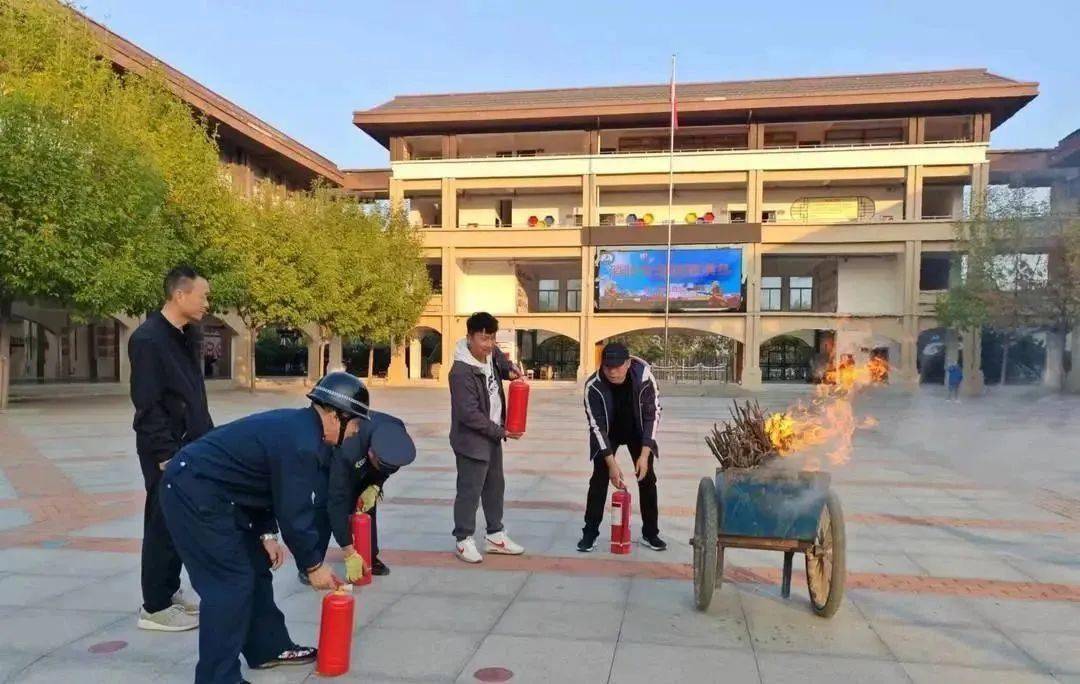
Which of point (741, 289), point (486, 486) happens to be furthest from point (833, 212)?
point (486, 486)

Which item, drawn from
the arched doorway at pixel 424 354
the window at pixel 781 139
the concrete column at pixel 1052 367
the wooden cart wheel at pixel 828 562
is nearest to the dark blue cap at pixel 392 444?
the wooden cart wheel at pixel 828 562

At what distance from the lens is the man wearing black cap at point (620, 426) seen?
5391 mm

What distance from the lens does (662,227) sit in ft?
123

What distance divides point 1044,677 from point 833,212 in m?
37.4

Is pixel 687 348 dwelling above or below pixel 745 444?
below

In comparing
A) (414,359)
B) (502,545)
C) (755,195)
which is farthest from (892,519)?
(414,359)

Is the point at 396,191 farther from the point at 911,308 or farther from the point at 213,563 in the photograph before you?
the point at 213,563

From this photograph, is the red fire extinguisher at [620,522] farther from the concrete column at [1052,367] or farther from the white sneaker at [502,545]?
the concrete column at [1052,367]

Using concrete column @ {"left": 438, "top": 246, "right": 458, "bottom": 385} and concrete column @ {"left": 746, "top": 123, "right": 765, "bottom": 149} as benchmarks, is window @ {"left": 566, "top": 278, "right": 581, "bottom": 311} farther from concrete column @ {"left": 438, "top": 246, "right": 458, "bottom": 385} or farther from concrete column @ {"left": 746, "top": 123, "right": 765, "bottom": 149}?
concrete column @ {"left": 746, "top": 123, "right": 765, "bottom": 149}

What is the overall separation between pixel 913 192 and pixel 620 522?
3547 cm

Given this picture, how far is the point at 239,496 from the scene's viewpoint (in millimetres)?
3029

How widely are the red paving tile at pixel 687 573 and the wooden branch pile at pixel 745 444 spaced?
4.17ft

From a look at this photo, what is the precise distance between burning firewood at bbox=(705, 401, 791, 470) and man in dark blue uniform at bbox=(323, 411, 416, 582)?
6.33 feet

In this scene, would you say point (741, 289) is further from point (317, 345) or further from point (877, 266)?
point (317, 345)
